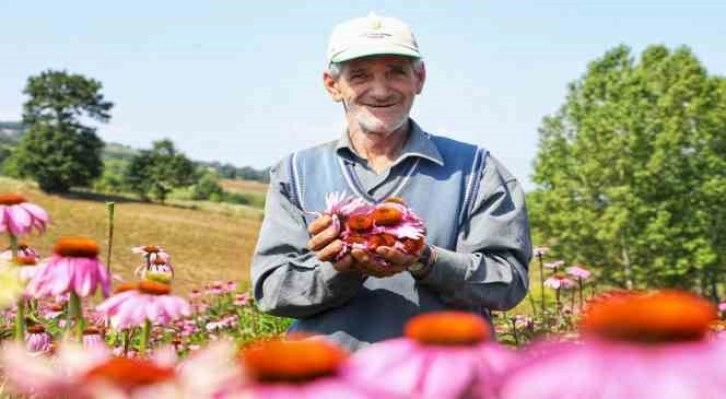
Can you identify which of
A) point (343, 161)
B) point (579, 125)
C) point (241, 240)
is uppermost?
point (579, 125)

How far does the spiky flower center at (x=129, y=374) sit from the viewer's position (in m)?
0.75

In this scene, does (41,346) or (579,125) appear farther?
(579,125)

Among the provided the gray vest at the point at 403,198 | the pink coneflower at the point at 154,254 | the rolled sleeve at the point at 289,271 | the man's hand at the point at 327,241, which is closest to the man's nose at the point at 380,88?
the gray vest at the point at 403,198

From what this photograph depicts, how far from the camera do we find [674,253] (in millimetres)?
32000

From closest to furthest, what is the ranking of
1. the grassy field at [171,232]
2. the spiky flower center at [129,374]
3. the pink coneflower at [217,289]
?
the spiky flower center at [129,374] → the pink coneflower at [217,289] → the grassy field at [171,232]

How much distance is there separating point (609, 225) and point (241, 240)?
21.5 meters

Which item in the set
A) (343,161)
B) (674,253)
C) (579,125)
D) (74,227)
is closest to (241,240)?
(74,227)

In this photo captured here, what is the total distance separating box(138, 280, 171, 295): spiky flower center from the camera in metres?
1.53

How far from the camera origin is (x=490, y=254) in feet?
10.5

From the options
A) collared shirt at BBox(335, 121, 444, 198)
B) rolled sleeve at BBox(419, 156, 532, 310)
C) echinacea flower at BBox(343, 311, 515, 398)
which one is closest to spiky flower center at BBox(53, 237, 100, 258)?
echinacea flower at BBox(343, 311, 515, 398)

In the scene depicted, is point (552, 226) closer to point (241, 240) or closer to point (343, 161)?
point (241, 240)

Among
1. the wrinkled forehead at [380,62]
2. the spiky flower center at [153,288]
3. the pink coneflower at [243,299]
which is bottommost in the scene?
the pink coneflower at [243,299]

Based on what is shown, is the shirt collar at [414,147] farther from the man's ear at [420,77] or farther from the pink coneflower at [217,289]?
the pink coneflower at [217,289]

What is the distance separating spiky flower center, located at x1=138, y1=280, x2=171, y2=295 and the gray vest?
159 centimetres
